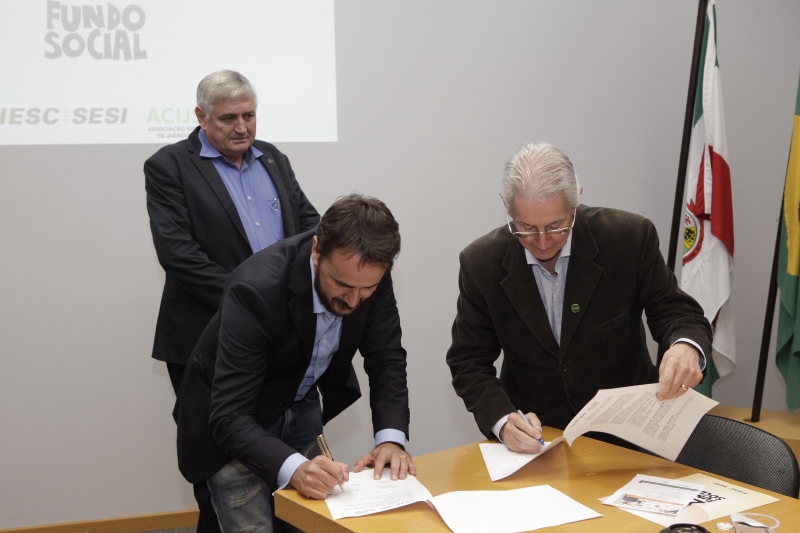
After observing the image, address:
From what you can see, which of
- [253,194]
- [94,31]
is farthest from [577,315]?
[94,31]

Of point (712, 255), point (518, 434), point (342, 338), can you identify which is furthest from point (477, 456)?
point (712, 255)

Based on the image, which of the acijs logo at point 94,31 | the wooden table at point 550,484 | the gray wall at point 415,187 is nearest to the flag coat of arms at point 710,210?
the gray wall at point 415,187

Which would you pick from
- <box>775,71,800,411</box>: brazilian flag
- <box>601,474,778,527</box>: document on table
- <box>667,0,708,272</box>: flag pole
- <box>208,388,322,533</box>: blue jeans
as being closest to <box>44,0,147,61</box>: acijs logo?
<box>208,388,322,533</box>: blue jeans

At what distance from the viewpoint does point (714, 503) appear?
5.54 ft

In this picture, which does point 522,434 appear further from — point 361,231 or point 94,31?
point 94,31

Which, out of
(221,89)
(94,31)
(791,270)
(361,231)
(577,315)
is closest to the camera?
(361,231)

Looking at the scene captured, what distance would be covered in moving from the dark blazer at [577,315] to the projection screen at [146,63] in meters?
1.94

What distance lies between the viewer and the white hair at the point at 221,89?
9.40 ft

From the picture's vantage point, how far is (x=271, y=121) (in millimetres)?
3881

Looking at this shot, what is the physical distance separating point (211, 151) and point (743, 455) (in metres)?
2.15

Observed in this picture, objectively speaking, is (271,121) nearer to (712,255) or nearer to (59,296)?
(59,296)

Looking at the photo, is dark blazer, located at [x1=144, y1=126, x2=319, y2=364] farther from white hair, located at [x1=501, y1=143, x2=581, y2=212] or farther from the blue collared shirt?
white hair, located at [x1=501, y1=143, x2=581, y2=212]

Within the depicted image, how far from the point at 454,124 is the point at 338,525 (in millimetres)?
2947

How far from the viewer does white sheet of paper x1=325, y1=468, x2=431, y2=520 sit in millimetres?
1683
